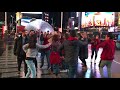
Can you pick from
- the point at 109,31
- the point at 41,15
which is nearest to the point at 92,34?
the point at 109,31

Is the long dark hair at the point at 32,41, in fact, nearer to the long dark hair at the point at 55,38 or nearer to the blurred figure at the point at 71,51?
the long dark hair at the point at 55,38

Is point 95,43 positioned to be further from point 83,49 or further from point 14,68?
point 14,68

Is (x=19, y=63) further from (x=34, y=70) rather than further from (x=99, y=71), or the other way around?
(x=99, y=71)

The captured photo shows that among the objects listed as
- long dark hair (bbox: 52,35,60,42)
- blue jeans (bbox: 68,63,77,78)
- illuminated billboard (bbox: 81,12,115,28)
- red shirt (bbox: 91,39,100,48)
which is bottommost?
blue jeans (bbox: 68,63,77,78)

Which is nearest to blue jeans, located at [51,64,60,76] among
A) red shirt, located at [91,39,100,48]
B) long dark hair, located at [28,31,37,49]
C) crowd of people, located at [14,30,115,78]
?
crowd of people, located at [14,30,115,78]

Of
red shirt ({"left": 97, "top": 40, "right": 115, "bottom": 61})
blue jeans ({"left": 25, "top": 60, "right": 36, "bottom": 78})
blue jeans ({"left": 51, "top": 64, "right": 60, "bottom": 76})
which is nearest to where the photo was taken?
red shirt ({"left": 97, "top": 40, "right": 115, "bottom": 61})

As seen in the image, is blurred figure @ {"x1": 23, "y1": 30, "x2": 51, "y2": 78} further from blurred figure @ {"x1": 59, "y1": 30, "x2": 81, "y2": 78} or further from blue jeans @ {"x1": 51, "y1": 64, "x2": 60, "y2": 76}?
blurred figure @ {"x1": 59, "y1": 30, "x2": 81, "y2": 78}

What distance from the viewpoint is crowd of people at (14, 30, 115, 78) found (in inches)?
627

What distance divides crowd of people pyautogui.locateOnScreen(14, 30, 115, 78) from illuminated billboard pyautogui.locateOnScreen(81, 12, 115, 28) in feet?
1.24

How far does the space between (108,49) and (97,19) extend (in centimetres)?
91

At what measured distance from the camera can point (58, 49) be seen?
16.2 metres

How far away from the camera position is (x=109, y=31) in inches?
638

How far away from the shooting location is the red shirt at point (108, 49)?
15.9 meters

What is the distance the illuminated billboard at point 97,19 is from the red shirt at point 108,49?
2.01 feet
